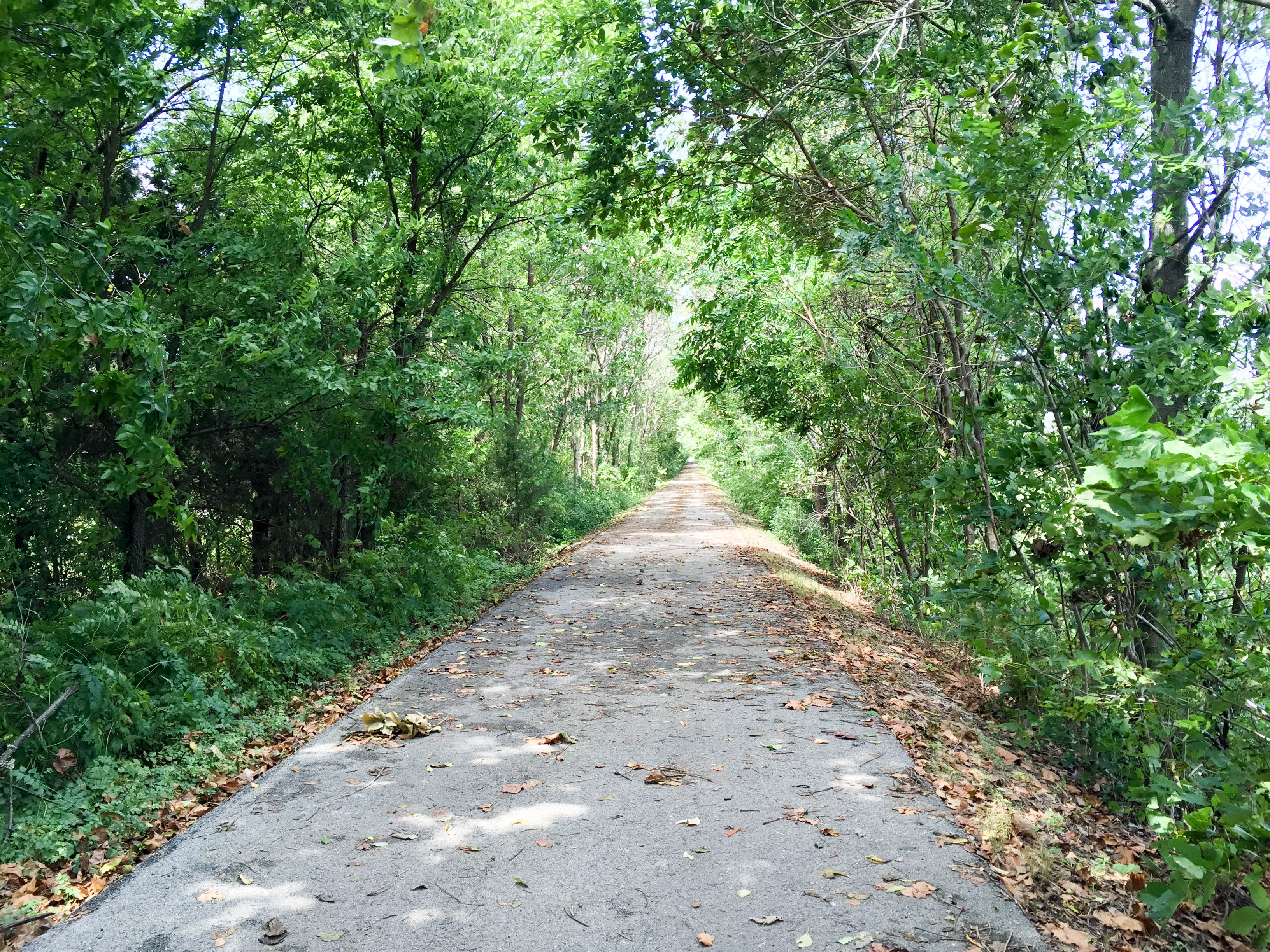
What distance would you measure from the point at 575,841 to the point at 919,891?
170cm

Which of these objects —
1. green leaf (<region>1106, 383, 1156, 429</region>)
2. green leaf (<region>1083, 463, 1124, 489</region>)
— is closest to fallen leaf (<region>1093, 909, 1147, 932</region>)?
green leaf (<region>1083, 463, 1124, 489</region>)

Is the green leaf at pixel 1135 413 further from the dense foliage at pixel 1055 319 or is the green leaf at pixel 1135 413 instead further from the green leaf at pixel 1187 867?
the green leaf at pixel 1187 867

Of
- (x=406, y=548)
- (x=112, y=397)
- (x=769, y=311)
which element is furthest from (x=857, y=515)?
(x=112, y=397)

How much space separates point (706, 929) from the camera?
364cm

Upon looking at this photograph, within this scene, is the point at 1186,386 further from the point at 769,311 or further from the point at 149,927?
the point at 769,311

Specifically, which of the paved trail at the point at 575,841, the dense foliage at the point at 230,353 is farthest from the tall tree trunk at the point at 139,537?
the paved trail at the point at 575,841

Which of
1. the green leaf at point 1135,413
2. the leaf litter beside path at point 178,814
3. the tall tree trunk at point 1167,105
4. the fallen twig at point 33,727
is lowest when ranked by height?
the leaf litter beside path at point 178,814

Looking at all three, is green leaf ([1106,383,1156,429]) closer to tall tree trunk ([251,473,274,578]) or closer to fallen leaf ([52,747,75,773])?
fallen leaf ([52,747,75,773])

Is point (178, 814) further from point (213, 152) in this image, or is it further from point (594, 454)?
point (594, 454)

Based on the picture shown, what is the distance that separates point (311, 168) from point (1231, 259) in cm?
1043

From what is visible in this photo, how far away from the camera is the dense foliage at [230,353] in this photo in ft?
16.3

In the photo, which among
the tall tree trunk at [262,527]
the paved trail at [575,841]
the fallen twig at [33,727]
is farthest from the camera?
the tall tree trunk at [262,527]

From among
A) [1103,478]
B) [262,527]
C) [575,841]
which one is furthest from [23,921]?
[262,527]

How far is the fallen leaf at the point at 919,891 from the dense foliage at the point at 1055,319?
890 millimetres
